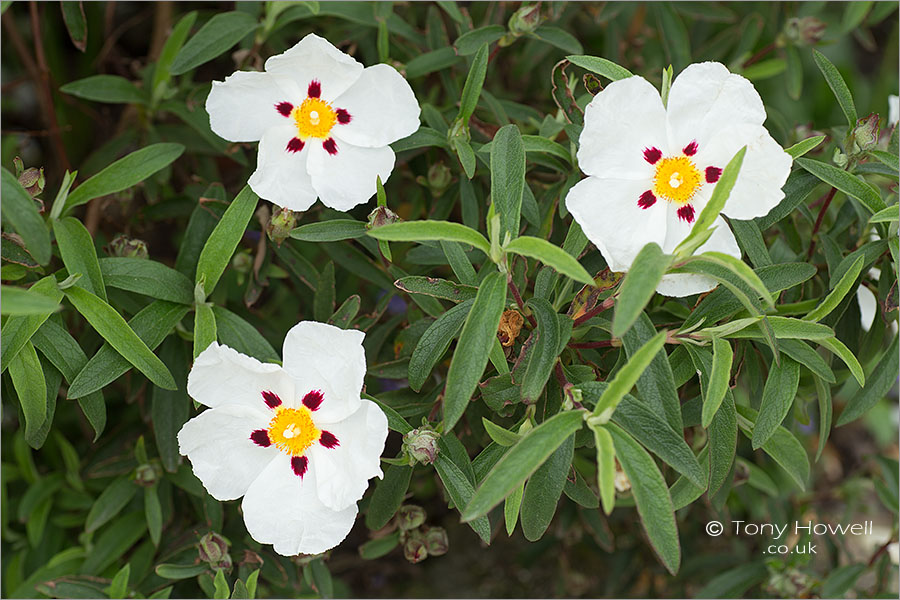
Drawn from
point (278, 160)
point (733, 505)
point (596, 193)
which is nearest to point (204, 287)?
point (278, 160)

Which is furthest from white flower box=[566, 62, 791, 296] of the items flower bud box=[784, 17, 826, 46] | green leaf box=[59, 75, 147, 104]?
green leaf box=[59, 75, 147, 104]

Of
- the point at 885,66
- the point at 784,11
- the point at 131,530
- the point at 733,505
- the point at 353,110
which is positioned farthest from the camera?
the point at 885,66

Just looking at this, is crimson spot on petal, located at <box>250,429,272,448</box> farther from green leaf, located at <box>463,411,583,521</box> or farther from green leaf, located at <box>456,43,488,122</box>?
green leaf, located at <box>456,43,488,122</box>

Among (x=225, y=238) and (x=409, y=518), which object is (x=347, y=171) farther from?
(x=409, y=518)

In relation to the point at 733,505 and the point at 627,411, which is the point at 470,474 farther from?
the point at 733,505

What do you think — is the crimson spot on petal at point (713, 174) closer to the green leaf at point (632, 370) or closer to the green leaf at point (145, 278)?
the green leaf at point (632, 370)

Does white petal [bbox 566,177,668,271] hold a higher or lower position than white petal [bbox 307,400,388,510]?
higher
